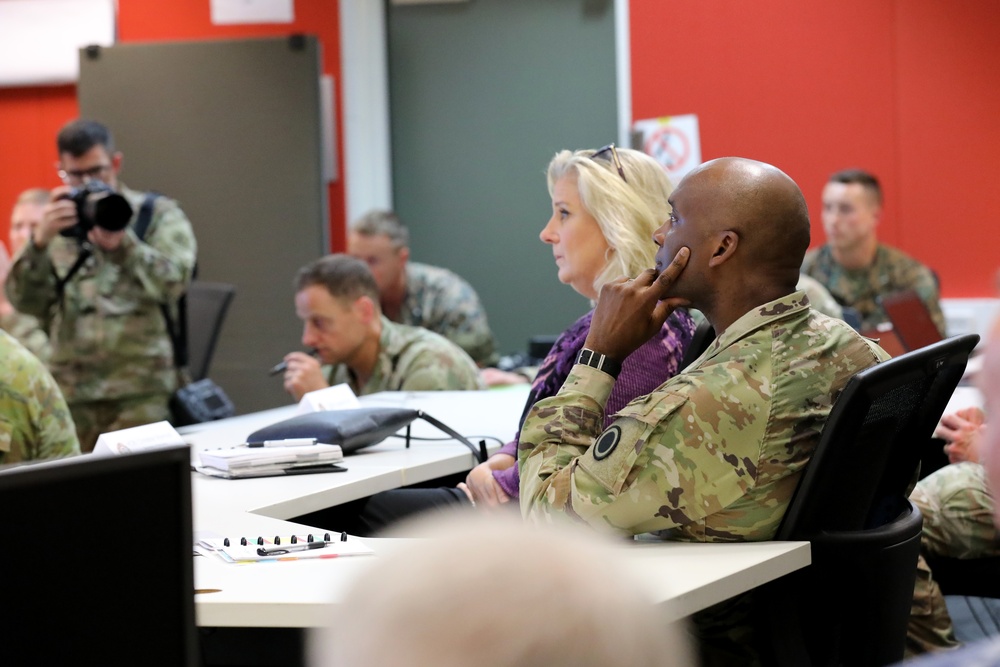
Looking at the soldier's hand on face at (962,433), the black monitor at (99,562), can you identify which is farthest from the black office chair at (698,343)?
the black monitor at (99,562)

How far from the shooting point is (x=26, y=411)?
246cm

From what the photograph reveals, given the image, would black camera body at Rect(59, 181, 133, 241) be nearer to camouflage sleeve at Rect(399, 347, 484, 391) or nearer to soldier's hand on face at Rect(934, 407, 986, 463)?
camouflage sleeve at Rect(399, 347, 484, 391)

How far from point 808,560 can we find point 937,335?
7.17 feet

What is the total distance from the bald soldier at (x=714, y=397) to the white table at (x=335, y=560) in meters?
0.08

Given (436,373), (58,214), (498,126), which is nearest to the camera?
(436,373)

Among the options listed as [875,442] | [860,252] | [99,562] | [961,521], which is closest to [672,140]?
[860,252]

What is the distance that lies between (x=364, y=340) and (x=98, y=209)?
0.96 m

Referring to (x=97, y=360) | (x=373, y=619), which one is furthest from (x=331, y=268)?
(x=373, y=619)

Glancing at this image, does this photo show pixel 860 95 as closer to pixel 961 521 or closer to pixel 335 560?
pixel 961 521

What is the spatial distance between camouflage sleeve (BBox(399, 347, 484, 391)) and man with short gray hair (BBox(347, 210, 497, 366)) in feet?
4.05

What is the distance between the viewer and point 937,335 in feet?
12.0

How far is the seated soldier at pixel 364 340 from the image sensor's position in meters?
3.67

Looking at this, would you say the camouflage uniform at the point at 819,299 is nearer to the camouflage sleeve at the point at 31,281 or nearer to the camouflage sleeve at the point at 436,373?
the camouflage sleeve at the point at 436,373

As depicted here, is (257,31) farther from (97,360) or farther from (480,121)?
(97,360)
